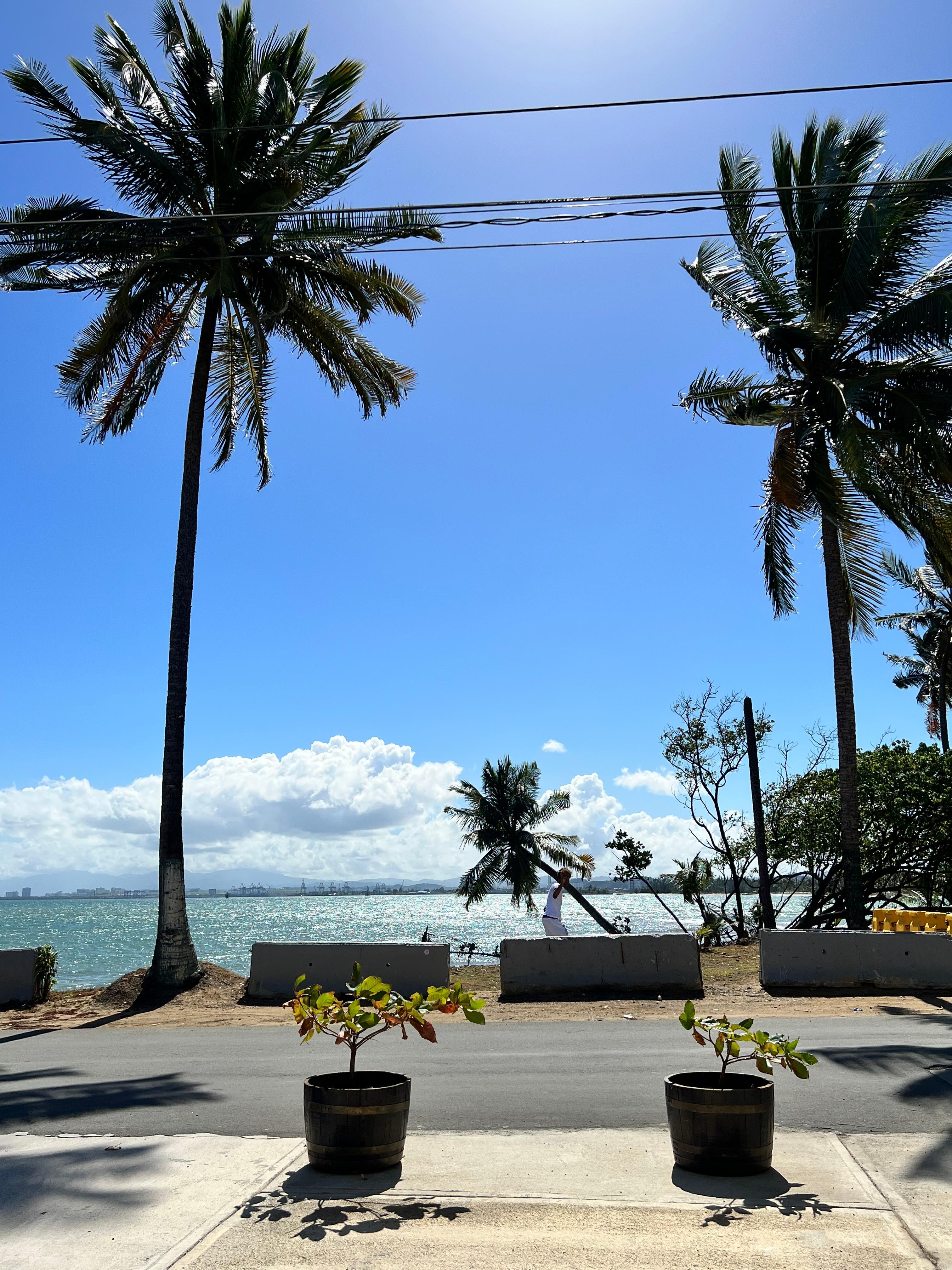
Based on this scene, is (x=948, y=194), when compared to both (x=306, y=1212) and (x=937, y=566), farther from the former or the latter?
(x=306, y=1212)

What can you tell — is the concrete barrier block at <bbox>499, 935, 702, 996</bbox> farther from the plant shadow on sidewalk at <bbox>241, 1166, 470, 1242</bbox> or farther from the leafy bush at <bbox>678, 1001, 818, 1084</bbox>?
the plant shadow on sidewalk at <bbox>241, 1166, 470, 1242</bbox>

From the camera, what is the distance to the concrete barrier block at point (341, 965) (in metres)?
14.1

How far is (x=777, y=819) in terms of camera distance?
3022cm

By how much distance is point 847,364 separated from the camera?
60.4ft

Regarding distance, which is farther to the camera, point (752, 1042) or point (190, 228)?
point (190, 228)

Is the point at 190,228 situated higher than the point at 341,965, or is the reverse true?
the point at 190,228

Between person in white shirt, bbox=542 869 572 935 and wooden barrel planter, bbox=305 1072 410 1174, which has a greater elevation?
person in white shirt, bbox=542 869 572 935

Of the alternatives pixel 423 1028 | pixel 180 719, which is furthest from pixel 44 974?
pixel 423 1028

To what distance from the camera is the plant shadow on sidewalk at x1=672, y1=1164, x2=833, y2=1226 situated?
15.6ft

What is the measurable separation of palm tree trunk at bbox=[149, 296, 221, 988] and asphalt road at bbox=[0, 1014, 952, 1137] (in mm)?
3265

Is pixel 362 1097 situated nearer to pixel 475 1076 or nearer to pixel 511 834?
pixel 475 1076

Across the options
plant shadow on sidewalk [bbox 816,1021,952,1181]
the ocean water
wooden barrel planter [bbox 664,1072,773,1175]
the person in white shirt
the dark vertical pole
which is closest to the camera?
wooden barrel planter [bbox 664,1072,773,1175]

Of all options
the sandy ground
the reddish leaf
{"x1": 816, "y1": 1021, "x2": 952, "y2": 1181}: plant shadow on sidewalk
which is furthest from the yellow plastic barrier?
the reddish leaf

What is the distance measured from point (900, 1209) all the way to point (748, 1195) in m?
0.71
